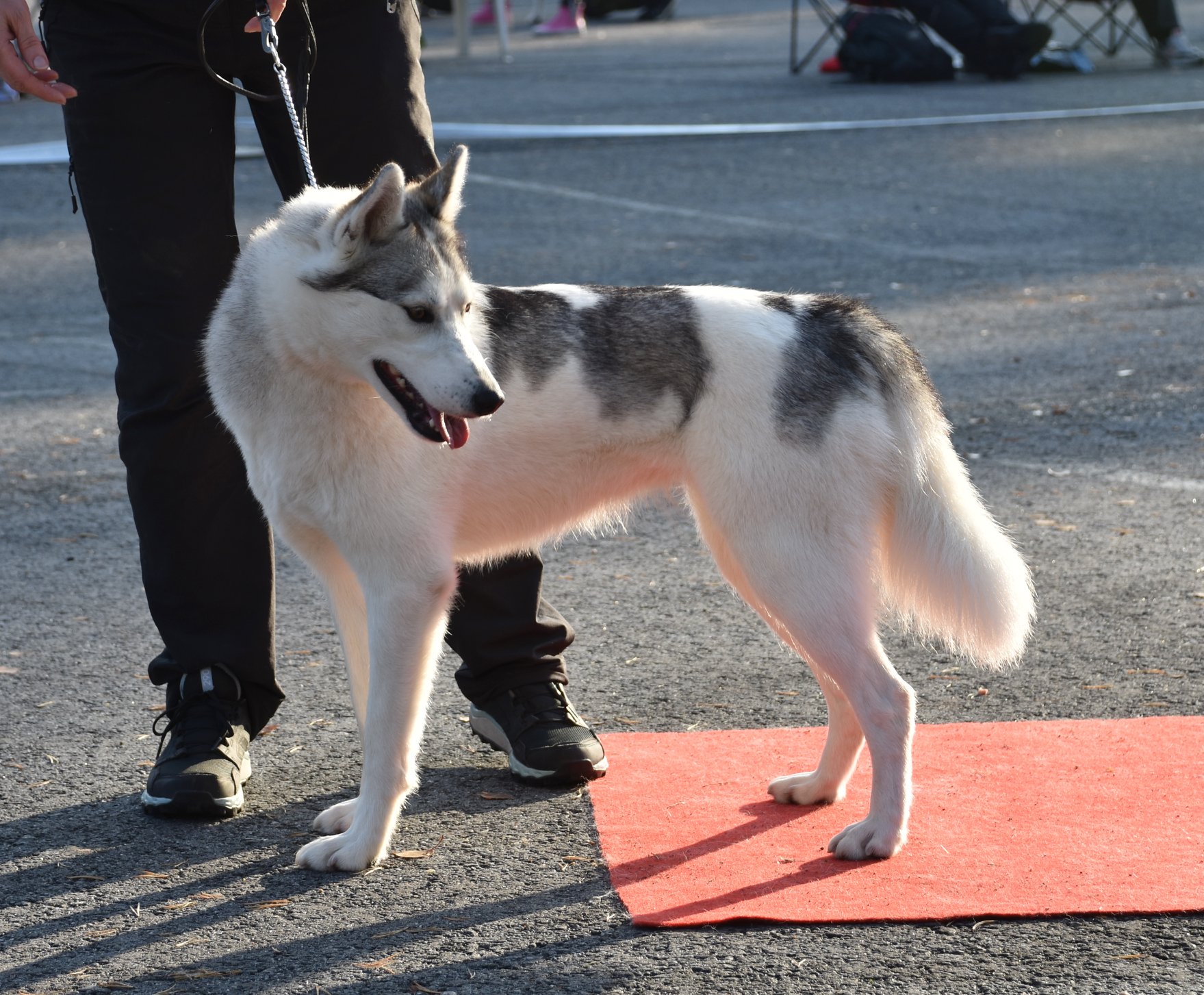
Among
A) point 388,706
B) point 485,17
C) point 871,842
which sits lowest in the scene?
point 871,842

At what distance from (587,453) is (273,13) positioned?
1.23 m

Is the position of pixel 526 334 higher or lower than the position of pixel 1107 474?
higher

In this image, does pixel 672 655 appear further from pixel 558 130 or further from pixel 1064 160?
pixel 558 130

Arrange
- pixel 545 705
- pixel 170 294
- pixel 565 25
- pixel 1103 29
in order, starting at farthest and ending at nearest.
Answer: pixel 565 25 < pixel 1103 29 < pixel 545 705 < pixel 170 294

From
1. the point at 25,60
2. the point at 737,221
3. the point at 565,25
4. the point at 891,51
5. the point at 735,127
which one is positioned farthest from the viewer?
the point at 565,25

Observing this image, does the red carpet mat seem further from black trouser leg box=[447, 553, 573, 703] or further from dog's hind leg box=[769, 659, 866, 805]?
black trouser leg box=[447, 553, 573, 703]

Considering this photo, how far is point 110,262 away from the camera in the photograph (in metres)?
3.41

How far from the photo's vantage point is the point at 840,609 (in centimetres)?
304

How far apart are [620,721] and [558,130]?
11.9m

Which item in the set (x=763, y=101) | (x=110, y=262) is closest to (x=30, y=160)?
(x=763, y=101)

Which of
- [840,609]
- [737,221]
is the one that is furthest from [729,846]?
[737,221]

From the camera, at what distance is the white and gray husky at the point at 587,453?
9.80ft

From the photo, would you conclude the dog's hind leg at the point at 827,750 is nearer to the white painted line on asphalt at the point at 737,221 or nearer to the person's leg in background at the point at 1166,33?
the white painted line on asphalt at the point at 737,221

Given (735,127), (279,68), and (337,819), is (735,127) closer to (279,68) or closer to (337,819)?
(279,68)
